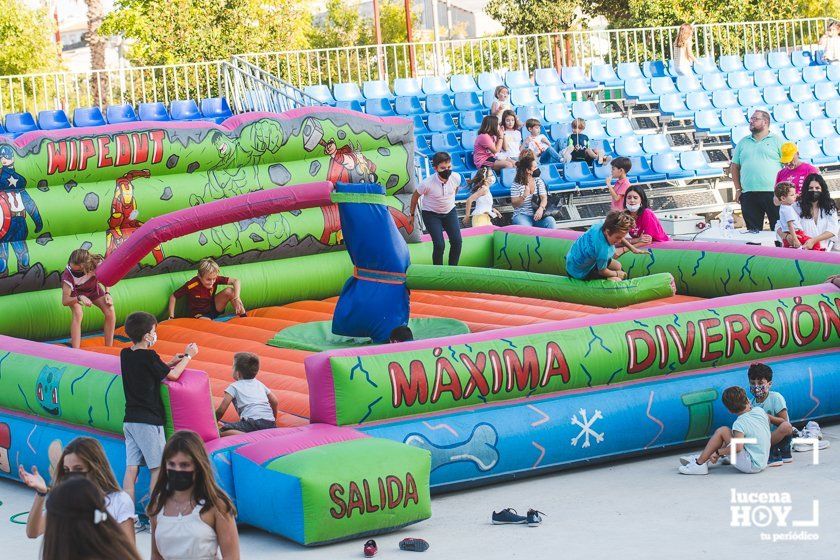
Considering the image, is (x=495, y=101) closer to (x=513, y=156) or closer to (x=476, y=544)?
(x=513, y=156)

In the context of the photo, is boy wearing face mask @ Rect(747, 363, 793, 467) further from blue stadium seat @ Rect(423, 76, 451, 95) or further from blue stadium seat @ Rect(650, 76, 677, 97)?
blue stadium seat @ Rect(650, 76, 677, 97)

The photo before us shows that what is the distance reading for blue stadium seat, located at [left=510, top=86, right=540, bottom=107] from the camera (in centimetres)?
1636

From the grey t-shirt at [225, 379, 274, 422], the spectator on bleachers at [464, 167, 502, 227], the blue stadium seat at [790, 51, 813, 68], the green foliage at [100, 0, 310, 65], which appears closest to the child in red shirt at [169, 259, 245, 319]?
the grey t-shirt at [225, 379, 274, 422]

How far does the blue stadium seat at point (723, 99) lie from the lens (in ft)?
55.7

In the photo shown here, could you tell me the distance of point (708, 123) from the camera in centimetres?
1650

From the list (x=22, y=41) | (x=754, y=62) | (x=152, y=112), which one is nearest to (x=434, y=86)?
(x=152, y=112)

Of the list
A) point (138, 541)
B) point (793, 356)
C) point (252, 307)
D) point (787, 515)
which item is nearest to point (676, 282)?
point (793, 356)

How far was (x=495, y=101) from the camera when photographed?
15047 millimetres

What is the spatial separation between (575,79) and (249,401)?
11.4 metres

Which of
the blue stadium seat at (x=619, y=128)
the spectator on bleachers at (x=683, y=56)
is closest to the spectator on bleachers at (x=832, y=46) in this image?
the spectator on bleachers at (x=683, y=56)

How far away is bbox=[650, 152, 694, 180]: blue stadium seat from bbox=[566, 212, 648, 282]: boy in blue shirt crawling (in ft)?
21.5

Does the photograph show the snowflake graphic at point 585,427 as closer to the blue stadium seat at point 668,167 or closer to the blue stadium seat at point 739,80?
the blue stadium seat at point 668,167

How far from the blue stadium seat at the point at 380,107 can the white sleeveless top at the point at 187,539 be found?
11680mm

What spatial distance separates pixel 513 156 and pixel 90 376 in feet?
27.5
